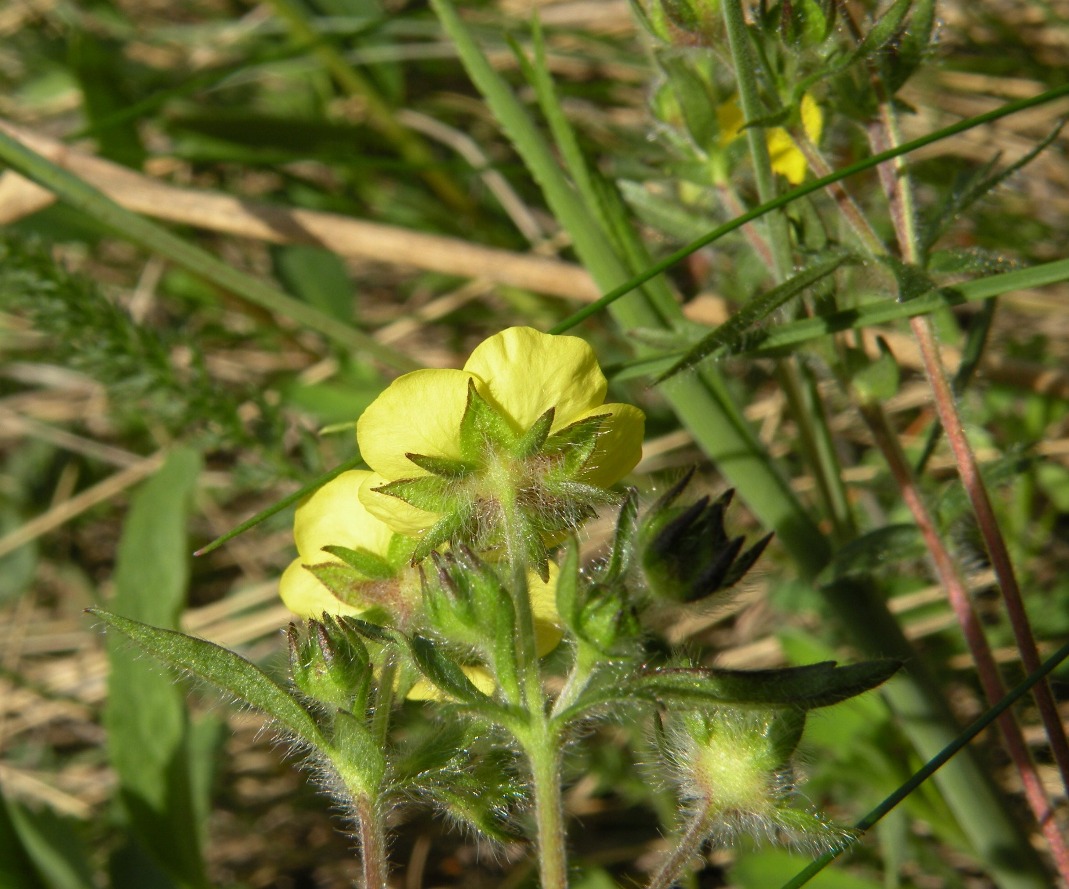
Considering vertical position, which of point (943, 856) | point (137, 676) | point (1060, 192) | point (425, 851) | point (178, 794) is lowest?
point (943, 856)

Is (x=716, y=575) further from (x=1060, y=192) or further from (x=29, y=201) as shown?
(x=1060, y=192)

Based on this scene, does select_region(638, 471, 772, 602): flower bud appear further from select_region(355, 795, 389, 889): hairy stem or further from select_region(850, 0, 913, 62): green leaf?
select_region(850, 0, 913, 62): green leaf

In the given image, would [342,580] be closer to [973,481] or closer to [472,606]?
[472,606]

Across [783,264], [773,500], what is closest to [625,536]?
[783,264]

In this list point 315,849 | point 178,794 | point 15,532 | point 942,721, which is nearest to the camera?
point 942,721

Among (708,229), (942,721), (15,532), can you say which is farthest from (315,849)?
(708,229)

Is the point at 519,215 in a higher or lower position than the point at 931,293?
lower

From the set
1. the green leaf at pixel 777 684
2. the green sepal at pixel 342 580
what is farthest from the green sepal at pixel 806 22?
the green sepal at pixel 342 580
